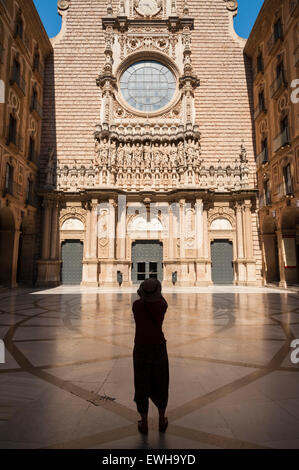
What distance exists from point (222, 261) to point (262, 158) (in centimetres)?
833

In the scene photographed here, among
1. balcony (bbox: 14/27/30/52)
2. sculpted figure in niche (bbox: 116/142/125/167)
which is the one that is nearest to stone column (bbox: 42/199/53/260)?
sculpted figure in niche (bbox: 116/142/125/167)

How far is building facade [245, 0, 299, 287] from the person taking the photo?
16.0m

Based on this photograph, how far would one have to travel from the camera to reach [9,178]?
1712 cm

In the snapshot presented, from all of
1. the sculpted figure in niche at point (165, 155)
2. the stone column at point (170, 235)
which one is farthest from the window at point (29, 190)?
the stone column at point (170, 235)

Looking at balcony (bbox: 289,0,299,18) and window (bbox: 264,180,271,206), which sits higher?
balcony (bbox: 289,0,299,18)

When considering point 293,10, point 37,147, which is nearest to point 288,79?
point 293,10

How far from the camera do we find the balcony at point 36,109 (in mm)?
20559

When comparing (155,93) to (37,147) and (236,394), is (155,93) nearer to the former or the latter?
(37,147)

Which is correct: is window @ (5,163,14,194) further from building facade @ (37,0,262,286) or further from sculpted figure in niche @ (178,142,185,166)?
sculpted figure in niche @ (178,142,185,166)

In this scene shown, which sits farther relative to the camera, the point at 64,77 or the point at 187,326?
the point at 64,77

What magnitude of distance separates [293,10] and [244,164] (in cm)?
944

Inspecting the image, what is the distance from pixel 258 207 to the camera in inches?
845

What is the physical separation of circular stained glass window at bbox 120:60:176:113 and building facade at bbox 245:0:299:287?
725 cm

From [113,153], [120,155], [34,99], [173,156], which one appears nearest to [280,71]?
[173,156]
